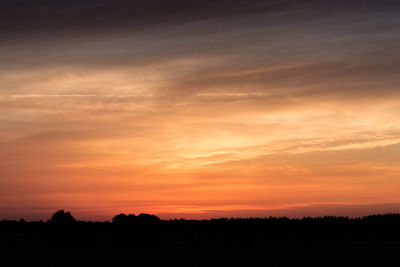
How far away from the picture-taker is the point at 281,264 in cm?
5078

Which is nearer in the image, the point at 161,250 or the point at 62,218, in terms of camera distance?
the point at 161,250

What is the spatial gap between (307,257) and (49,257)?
2310cm

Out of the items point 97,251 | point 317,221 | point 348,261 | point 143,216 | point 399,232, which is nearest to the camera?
point 348,261

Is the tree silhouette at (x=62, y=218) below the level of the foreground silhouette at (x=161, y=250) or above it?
above

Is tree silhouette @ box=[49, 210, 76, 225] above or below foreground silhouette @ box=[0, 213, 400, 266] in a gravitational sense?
above

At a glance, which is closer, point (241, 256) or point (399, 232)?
point (241, 256)

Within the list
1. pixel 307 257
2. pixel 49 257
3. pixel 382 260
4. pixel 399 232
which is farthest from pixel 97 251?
pixel 399 232

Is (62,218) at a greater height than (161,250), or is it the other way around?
(62,218)

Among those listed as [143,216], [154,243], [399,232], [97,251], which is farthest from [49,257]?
[399,232]

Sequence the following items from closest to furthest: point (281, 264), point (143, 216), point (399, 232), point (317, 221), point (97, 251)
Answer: point (281, 264), point (97, 251), point (143, 216), point (399, 232), point (317, 221)

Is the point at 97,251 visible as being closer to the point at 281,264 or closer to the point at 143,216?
the point at 143,216

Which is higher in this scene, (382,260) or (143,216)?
(143,216)

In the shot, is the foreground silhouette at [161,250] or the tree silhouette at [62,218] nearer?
the foreground silhouette at [161,250]

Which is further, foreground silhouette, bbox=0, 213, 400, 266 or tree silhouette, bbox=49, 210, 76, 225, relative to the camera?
tree silhouette, bbox=49, 210, 76, 225
